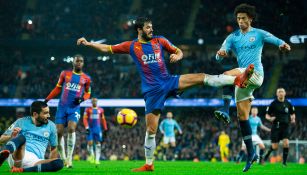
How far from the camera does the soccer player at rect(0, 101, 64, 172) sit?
9.38 m

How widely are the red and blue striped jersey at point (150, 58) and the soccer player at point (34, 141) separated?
76.9 inches

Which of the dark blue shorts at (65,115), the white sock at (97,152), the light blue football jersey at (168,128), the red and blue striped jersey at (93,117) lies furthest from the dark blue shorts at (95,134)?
the dark blue shorts at (65,115)

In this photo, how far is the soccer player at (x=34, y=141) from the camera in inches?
369

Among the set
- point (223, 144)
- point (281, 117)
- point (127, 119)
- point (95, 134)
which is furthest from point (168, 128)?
point (127, 119)

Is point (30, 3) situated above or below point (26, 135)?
above

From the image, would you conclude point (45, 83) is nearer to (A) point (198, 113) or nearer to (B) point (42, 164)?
(A) point (198, 113)

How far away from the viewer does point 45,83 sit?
3641cm

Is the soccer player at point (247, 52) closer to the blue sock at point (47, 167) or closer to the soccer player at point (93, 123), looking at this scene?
the blue sock at point (47, 167)

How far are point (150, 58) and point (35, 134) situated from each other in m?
2.50

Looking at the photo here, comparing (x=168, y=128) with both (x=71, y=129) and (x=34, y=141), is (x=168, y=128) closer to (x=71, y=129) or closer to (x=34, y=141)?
(x=71, y=129)

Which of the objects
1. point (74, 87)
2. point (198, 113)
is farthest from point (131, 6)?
point (74, 87)

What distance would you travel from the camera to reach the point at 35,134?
969 centimetres

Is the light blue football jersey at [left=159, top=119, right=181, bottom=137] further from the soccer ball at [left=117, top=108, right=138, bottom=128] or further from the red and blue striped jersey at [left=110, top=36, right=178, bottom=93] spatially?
the red and blue striped jersey at [left=110, top=36, right=178, bottom=93]

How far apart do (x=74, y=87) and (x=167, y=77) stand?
4.23 metres
